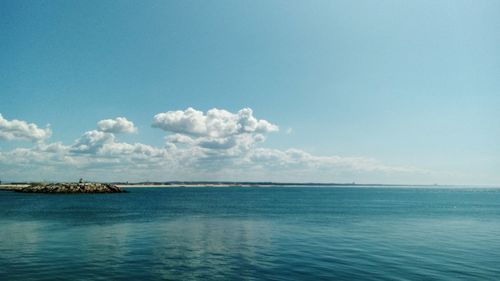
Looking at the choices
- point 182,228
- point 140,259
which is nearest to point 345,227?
point 182,228

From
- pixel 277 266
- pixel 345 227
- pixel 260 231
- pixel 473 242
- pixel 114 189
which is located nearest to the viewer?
pixel 277 266

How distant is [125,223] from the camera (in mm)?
56281

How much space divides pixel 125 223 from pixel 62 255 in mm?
25464

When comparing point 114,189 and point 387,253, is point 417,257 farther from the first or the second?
point 114,189

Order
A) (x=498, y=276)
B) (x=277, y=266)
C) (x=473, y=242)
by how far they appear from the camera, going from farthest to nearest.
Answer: (x=473, y=242) → (x=277, y=266) → (x=498, y=276)

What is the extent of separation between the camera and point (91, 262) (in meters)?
28.7

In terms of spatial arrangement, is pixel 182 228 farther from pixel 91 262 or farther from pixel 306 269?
pixel 306 269

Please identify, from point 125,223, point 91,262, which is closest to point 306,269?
point 91,262

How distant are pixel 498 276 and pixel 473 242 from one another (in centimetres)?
1783

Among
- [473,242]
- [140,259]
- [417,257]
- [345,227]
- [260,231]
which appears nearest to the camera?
[140,259]

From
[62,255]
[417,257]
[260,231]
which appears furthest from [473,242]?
[62,255]

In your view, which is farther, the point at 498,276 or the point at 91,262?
the point at 91,262

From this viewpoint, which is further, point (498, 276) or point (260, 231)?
point (260, 231)

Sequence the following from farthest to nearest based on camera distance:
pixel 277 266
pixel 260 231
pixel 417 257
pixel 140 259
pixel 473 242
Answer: pixel 260 231 → pixel 473 242 → pixel 417 257 → pixel 140 259 → pixel 277 266
